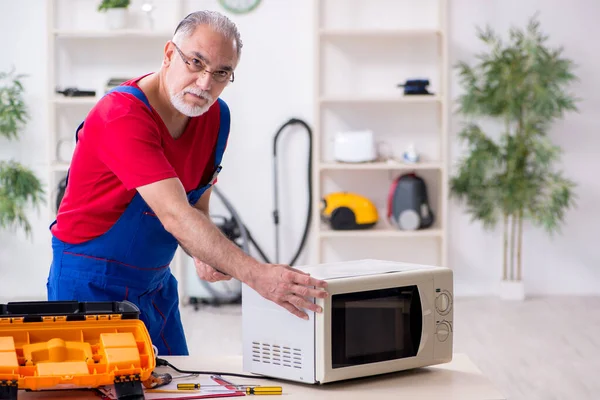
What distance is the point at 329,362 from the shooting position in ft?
6.15

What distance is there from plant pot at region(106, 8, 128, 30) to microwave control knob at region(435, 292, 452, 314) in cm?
413

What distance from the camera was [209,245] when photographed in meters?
1.92

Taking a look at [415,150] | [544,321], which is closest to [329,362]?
[544,321]

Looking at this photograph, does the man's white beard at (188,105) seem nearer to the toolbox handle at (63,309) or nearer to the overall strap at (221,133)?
the overall strap at (221,133)

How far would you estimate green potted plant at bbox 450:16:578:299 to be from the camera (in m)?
5.55

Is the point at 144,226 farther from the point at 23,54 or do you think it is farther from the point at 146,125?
the point at 23,54

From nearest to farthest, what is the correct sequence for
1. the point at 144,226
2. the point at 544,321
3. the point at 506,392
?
the point at 144,226 < the point at 506,392 < the point at 544,321

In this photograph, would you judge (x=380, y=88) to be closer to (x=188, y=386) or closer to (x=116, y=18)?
(x=116, y=18)

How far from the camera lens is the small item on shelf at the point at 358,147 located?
18.5ft

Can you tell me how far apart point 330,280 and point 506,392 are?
2256 mm

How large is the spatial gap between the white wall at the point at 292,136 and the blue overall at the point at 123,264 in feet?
12.1

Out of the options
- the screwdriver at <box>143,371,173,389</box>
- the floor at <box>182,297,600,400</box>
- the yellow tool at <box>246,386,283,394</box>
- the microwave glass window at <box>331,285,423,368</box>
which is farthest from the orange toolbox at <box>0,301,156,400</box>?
the floor at <box>182,297,600,400</box>

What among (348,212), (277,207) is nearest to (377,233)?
(348,212)

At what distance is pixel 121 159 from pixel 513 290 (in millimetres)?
4329
